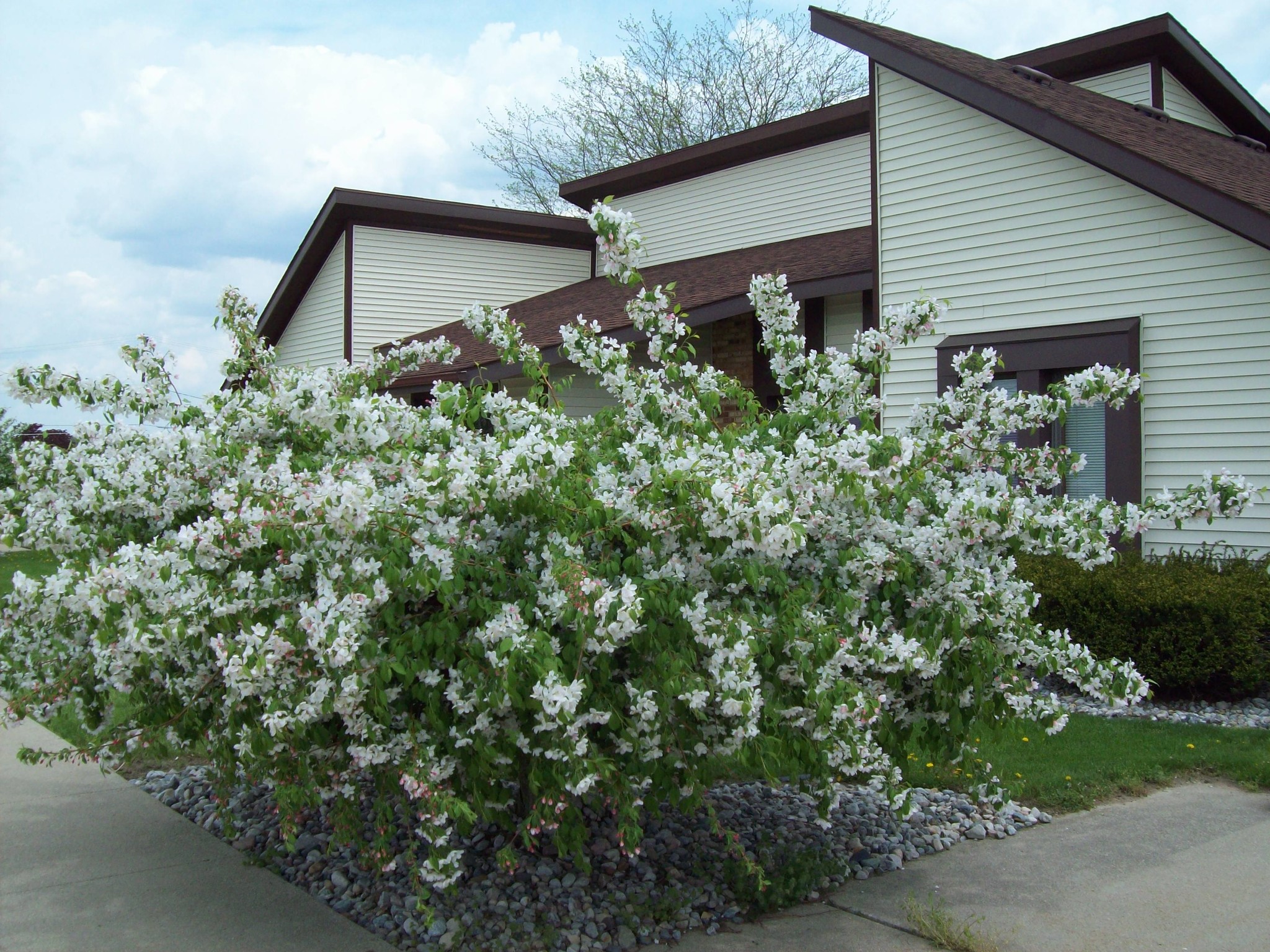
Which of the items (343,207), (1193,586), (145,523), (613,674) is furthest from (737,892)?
(343,207)

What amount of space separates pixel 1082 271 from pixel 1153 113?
12.2 ft

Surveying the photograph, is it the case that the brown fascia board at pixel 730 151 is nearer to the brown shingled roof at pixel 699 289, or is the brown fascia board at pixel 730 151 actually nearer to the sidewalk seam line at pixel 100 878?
the brown shingled roof at pixel 699 289

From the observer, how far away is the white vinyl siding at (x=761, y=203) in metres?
14.7

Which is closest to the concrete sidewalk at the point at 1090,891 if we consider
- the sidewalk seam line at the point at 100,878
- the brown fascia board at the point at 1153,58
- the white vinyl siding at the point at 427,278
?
the sidewalk seam line at the point at 100,878

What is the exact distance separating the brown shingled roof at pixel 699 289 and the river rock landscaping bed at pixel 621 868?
6.61 metres

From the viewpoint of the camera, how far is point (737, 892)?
14.2 feet

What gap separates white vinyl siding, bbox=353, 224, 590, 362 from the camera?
17.3m

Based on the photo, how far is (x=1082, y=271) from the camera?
9.18 metres

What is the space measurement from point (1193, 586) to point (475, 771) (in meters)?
5.88

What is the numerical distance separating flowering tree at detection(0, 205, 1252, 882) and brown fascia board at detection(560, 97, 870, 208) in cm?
975

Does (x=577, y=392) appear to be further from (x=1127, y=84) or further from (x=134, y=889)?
(x=134, y=889)

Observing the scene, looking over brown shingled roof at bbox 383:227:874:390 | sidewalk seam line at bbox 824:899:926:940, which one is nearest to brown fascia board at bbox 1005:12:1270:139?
brown shingled roof at bbox 383:227:874:390

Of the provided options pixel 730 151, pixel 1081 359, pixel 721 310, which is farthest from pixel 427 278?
pixel 1081 359

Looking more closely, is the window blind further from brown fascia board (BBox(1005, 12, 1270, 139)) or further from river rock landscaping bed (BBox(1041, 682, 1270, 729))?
brown fascia board (BBox(1005, 12, 1270, 139))
